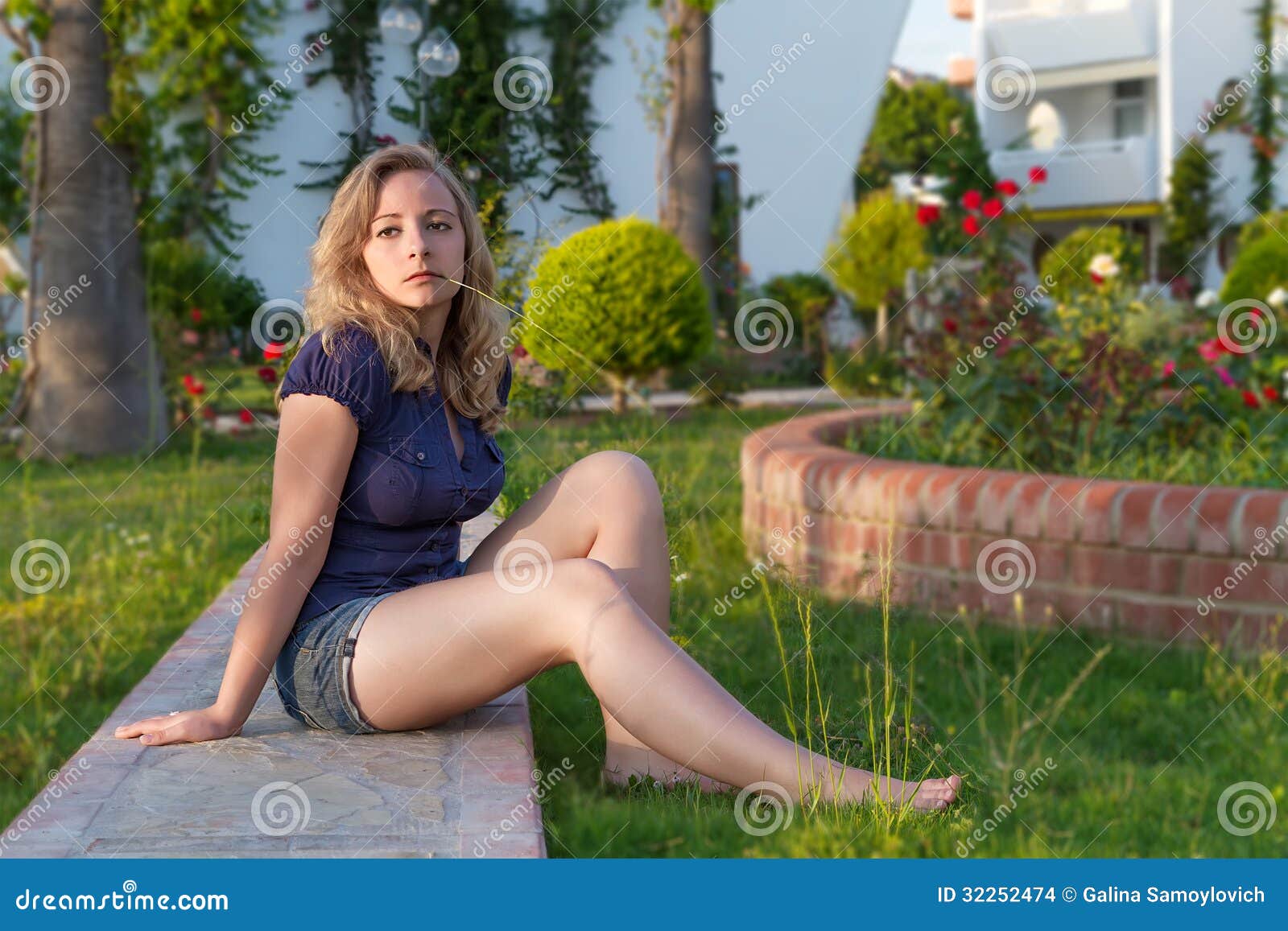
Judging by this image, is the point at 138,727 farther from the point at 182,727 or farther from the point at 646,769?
the point at 646,769

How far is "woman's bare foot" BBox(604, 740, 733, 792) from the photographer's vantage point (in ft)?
8.04

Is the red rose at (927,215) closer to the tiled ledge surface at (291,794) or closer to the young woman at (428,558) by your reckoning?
the young woman at (428,558)

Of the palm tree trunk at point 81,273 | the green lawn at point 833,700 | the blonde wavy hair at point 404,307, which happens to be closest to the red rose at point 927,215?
the green lawn at point 833,700

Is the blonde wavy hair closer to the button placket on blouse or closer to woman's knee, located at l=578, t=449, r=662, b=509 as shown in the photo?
the button placket on blouse

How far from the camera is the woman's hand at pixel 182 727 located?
246 centimetres

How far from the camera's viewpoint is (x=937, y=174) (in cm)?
2062

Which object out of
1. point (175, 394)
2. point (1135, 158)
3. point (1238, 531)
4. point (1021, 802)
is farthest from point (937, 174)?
point (1021, 802)

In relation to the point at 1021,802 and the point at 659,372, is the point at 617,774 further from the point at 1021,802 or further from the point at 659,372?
the point at 659,372

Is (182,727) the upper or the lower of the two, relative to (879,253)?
lower

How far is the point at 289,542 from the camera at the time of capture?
7.85 ft

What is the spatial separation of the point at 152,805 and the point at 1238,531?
3003 mm

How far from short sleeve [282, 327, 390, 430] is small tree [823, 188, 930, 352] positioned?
560 inches

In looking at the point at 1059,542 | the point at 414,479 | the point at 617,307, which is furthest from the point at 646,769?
the point at 617,307

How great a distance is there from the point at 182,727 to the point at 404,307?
0.89 meters
